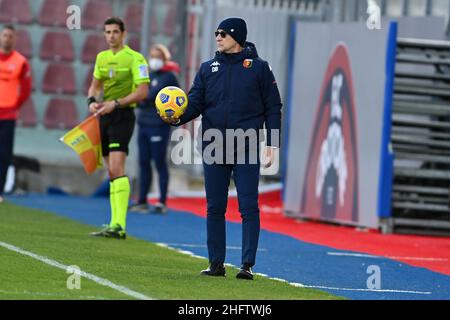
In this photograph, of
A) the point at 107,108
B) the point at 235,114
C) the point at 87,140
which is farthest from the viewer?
the point at 87,140

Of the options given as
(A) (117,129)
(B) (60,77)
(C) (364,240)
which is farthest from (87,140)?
(B) (60,77)

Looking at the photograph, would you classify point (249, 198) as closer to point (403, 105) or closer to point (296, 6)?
point (403, 105)

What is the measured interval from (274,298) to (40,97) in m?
16.1

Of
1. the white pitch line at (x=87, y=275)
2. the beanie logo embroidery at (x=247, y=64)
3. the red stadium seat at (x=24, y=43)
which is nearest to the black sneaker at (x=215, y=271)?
the white pitch line at (x=87, y=275)

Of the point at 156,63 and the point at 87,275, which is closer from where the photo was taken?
the point at 87,275

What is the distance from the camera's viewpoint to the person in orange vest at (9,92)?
63.6 feet

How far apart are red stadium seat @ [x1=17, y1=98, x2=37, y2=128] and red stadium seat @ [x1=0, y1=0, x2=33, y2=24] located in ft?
4.89

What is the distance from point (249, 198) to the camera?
1055cm

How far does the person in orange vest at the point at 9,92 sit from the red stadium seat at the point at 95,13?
5097 mm

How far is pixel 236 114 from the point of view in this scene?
1056cm

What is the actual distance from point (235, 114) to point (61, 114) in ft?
47.0

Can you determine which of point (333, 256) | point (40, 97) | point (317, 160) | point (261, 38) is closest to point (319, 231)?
point (317, 160)

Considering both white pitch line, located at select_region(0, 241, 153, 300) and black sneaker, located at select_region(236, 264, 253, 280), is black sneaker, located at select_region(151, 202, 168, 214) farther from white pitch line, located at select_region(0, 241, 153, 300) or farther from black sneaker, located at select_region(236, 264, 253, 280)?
black sneaker, located at select_region(236, 264, 253, 280)

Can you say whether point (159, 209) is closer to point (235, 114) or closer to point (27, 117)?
point (27, 117)
